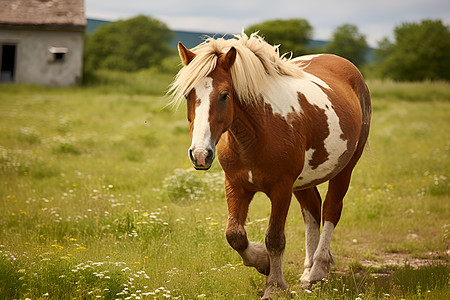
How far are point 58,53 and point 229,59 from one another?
25968mm

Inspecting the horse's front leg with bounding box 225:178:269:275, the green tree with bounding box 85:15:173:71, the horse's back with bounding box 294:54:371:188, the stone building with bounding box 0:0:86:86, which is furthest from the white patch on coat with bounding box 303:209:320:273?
the green tree with bounding box 85:15:173:71

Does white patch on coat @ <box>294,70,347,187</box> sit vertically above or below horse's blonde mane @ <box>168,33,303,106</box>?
below

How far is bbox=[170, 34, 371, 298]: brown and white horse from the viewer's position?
4004 millimetres

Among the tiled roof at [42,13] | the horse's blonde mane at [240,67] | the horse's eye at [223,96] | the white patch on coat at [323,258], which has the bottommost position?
the white patch on coat at [323,258]

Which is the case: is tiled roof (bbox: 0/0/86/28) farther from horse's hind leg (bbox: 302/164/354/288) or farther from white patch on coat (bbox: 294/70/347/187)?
white patch on coat (bbox: 294/70/347/187)

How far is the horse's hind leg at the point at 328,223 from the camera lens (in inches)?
205

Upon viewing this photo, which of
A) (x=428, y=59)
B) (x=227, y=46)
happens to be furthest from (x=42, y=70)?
(x=428, y=59)

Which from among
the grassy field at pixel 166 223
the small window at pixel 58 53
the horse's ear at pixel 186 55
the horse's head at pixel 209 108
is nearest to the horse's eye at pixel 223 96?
the horse's head at pixel 209 108

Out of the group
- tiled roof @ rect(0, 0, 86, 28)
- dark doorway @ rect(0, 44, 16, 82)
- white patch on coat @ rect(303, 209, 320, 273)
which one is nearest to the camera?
white patch on coat @ rect(303, 209, 320, 273)

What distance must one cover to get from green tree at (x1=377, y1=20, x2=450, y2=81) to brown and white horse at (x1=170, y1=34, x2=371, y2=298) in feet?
201

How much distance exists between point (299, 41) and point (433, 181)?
240 feet

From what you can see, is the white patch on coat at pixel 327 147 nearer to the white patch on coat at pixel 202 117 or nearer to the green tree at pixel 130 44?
the white patch on coat at pixel 202 117

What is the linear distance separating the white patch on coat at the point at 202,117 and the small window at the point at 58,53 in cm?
2547

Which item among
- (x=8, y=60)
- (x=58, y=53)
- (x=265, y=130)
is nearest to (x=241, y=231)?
(x=265, y=130)
